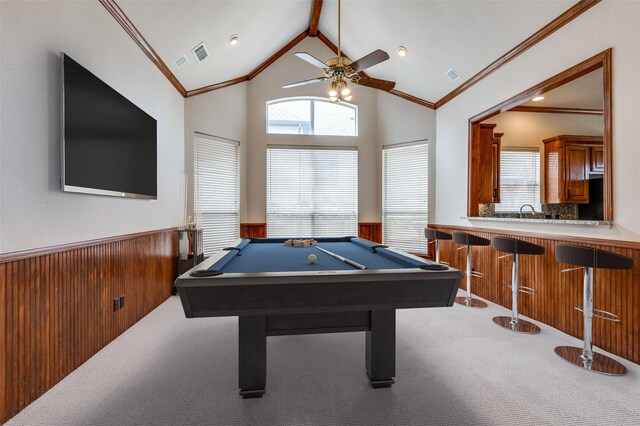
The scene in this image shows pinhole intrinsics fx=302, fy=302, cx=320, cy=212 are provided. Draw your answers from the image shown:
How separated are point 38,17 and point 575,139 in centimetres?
660

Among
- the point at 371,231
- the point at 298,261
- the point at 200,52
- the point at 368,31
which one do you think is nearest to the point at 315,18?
the point at 368,31

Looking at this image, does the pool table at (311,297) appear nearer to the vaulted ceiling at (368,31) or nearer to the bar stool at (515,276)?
the bar stool at (515,276)

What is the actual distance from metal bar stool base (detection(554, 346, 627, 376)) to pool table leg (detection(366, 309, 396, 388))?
1.51m

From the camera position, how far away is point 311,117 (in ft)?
18.7

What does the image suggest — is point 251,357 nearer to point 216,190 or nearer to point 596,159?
point 216,190

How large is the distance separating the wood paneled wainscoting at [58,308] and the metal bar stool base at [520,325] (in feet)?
12.3

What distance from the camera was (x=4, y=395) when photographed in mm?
1657

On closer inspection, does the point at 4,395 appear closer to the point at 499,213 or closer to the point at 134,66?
the point at 134,66

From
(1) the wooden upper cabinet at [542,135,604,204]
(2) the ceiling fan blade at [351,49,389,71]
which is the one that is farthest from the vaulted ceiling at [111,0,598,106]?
(1) the wooden upper cabinet at [542,135,604,204]

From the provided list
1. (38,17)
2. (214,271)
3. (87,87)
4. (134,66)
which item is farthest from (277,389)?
(134,66)

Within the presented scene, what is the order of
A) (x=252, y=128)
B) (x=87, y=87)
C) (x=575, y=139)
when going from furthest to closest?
(x=252, y=128), (x=575, y=139), (x=87, y=87)

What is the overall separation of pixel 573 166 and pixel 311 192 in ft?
14.2

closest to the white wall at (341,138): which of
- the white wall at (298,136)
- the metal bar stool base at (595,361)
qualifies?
the white wall at (298,136)

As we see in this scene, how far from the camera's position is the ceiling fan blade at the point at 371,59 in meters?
2.62
